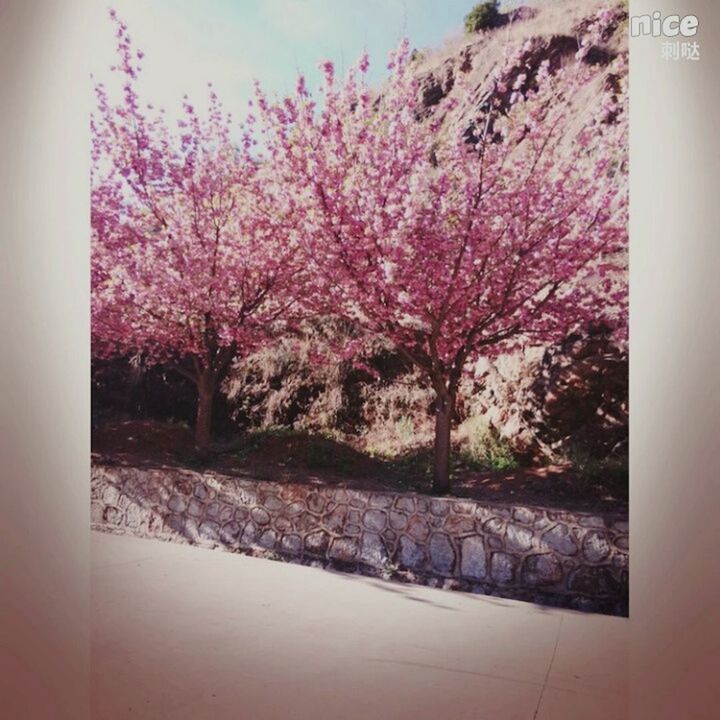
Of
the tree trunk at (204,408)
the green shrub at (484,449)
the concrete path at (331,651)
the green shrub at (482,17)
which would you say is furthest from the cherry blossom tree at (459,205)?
the tree trunk at (204,408)

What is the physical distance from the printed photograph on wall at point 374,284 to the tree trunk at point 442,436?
0.04 feet

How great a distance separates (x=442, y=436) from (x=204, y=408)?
65.5 inches

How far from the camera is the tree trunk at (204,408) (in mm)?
4562

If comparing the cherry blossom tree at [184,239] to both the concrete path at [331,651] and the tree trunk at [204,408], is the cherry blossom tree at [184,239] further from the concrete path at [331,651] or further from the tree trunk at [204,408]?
the concrete path at [331,651]

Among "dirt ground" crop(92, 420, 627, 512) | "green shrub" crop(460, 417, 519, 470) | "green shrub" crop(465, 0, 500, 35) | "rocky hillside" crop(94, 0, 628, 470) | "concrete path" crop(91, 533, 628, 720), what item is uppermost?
"green shrub" crop(465, 0, 500, 35)

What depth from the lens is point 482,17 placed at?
11.8ft

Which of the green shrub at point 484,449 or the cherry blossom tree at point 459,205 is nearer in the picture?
the cherry blossom tree at point 459,205

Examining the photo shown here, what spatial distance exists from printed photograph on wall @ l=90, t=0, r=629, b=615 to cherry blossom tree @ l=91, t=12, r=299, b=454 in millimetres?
15

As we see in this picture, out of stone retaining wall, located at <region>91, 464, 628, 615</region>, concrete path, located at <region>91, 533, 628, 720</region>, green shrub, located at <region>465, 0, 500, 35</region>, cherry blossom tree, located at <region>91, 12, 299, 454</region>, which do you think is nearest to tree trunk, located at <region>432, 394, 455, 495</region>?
stone retaining wall, located at <region>91, 464, 628, 615</region>

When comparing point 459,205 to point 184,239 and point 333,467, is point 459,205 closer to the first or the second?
point 333,467

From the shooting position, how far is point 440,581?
3.55m

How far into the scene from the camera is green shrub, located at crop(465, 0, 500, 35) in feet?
11.6

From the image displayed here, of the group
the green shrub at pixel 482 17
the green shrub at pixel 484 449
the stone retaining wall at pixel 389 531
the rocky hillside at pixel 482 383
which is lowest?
the stone retaining wall at pixel 389 531

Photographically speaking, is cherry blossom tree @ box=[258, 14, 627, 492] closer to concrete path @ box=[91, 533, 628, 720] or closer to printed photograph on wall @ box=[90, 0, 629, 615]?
printed photograph on wall @ box=[90, 0, 629, 615]
